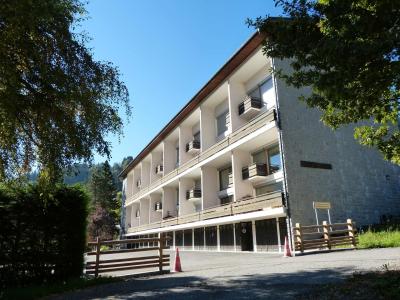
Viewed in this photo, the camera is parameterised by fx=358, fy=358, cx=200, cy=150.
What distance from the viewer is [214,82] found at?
29969 mm

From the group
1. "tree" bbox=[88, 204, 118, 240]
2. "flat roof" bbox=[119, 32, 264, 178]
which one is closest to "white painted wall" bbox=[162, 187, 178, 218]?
"flat roof" bbox=[119, 32, 264, 178]

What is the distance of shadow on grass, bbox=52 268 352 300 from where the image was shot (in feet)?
26.4

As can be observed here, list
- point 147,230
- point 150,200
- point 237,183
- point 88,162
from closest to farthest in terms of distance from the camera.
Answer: point 88,162 < point 237,183 < point 147,230 < point 150,200

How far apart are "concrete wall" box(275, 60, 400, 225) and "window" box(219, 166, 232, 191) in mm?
8882

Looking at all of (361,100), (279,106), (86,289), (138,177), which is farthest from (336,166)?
(138,177)

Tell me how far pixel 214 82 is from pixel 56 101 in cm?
1994

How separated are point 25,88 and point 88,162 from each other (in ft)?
9.87

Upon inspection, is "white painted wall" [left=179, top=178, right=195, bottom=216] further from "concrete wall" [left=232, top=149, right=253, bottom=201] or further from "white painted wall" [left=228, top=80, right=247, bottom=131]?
"white painted wall" [left=228, top=80, right=247, bottom=131]

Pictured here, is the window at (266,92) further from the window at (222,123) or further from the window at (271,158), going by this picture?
the window at (222,123)

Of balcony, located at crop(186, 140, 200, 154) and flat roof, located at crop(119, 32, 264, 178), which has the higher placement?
flat roof, located at crop(119, 32, 264, 178)

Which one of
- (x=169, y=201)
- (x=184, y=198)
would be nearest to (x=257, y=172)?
(x=184, y=198)

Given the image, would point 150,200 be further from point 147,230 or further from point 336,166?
point 336,166

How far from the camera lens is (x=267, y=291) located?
8.11 meters

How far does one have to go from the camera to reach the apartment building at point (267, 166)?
73.4 ft
